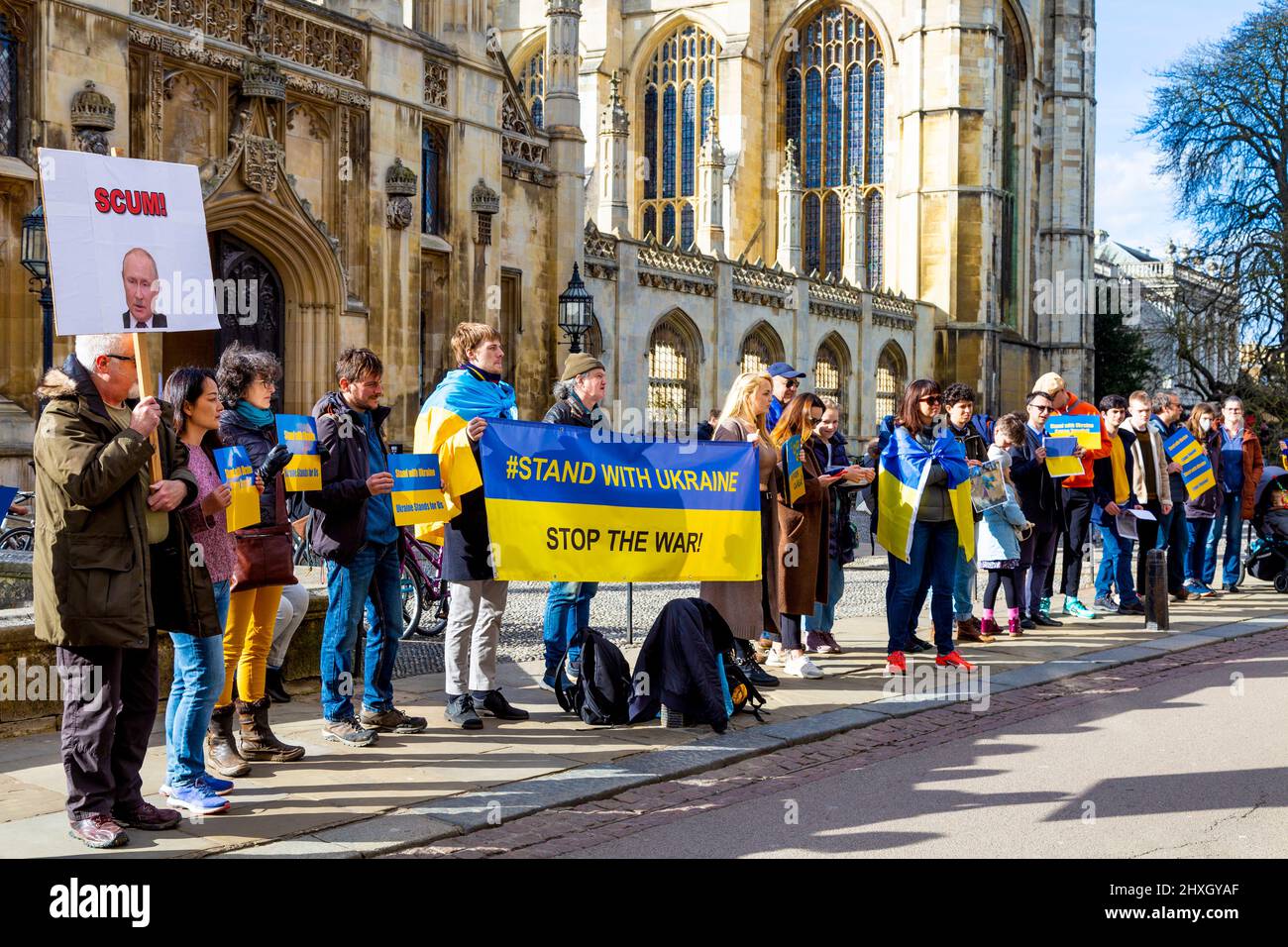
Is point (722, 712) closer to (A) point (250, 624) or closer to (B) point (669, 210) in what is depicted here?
(A) point (250, 624)

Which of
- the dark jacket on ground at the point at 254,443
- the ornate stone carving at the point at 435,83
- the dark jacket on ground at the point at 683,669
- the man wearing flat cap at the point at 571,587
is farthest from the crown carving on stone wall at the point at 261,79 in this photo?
the dark jacket on ground at the point at 683,669

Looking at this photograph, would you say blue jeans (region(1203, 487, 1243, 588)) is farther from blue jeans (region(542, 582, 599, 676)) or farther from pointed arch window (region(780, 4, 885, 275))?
pointed arch window (region(780, 4, 885, 275))

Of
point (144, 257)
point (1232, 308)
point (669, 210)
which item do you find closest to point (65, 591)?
point (144, 257)

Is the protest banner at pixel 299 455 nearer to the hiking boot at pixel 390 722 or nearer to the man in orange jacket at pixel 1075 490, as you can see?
the hiking boot at pixel 390 722

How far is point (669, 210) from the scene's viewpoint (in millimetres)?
42438

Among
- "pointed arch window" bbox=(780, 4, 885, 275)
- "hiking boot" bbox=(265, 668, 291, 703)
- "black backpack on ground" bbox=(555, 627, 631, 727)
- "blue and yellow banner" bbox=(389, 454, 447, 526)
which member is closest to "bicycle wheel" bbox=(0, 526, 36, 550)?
"hiking boot" bbox=(265, 668, 291, 703)

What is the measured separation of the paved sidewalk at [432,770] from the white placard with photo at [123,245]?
76.9 inches

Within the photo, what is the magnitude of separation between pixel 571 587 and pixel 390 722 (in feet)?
4.48

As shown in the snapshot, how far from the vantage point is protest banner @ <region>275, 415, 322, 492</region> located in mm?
6324

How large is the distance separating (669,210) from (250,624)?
37.3 meters

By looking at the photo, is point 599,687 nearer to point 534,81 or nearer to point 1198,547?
point 1198,547

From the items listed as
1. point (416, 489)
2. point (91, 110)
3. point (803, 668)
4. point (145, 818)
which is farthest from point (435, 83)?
point (145, 818)

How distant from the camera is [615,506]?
290 inches

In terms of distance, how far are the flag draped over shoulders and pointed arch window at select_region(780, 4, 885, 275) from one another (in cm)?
3557
